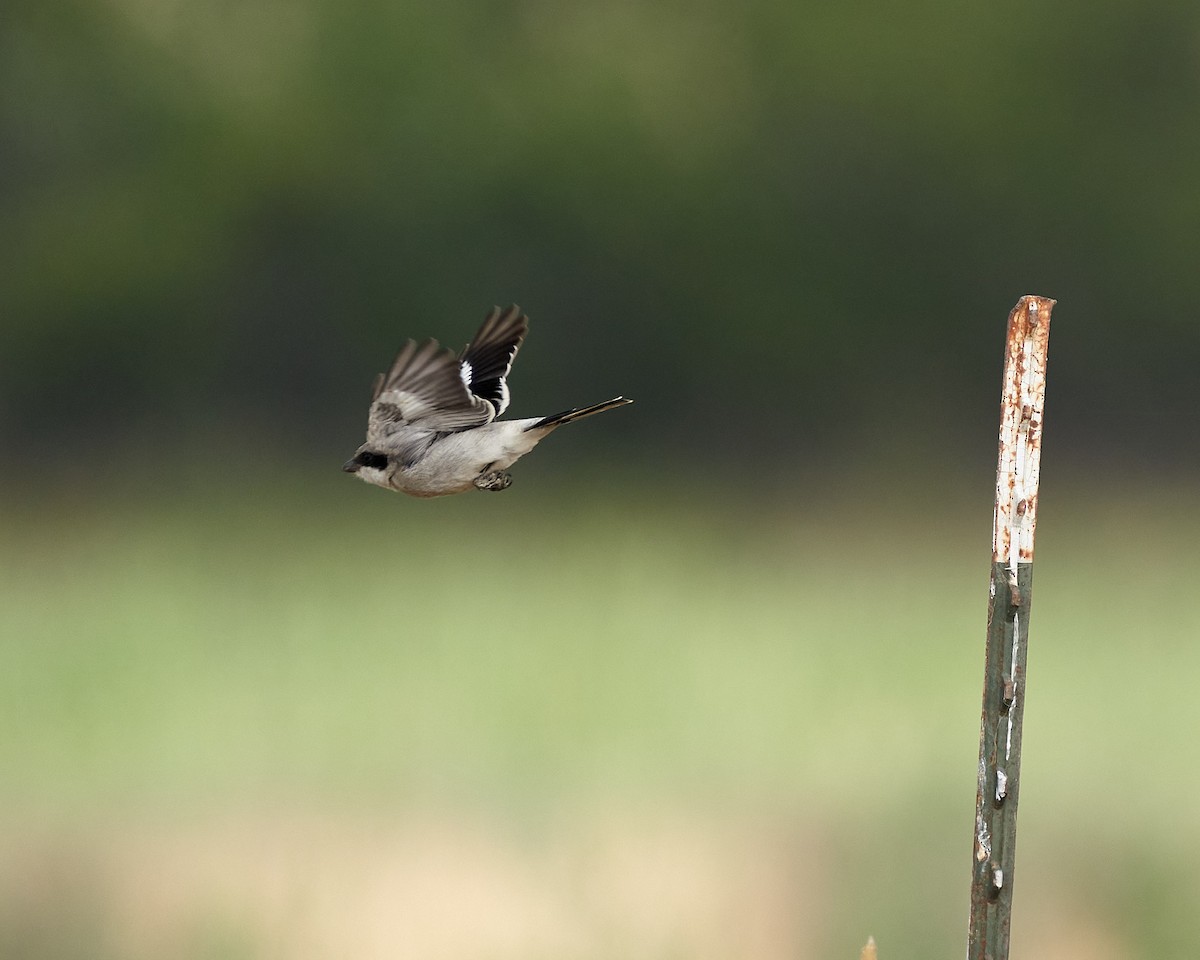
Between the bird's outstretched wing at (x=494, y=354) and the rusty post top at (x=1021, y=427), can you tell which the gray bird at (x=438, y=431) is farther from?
the rusty post top at (x=1021, y=427)

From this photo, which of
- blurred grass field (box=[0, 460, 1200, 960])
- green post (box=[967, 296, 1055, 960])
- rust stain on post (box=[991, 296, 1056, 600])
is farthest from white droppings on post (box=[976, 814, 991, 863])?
blurred grass field (box=[0, 460, 1200, 960])

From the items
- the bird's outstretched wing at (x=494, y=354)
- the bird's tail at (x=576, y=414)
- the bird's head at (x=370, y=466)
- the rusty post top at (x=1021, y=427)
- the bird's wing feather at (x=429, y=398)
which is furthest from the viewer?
the bird's outstretched wing at (x=494, y=354)

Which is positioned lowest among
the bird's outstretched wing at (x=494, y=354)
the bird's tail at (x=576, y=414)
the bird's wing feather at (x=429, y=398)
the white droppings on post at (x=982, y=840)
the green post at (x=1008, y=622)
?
the white droppings on post at (x=982, y=840)

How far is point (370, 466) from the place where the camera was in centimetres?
543

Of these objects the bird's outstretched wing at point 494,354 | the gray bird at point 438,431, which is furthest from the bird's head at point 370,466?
the bird's outstretched wing at point 494,354

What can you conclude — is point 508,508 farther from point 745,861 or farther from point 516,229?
point 745,861

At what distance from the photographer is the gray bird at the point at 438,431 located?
5.33 meters

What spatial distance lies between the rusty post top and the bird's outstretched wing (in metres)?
1.72

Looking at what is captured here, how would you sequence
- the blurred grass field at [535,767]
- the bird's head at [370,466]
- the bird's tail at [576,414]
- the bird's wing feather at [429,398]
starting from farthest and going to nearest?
the blurred grass field at [535,767] < the bird's wing feather at [429,398] < the bird's head at [370,466] < the bird's tail at [576,414]

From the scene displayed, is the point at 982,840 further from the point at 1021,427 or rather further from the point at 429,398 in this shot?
the point at 429,398

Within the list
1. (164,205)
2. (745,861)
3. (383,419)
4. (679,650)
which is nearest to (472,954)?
(745,861)

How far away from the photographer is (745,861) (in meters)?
12.4

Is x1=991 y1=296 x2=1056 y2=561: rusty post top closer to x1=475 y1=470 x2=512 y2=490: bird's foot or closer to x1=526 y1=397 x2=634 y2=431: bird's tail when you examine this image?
x1=526 y1=397 x2=634 y2=431: bird's tail

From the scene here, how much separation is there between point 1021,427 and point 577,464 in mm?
19490
